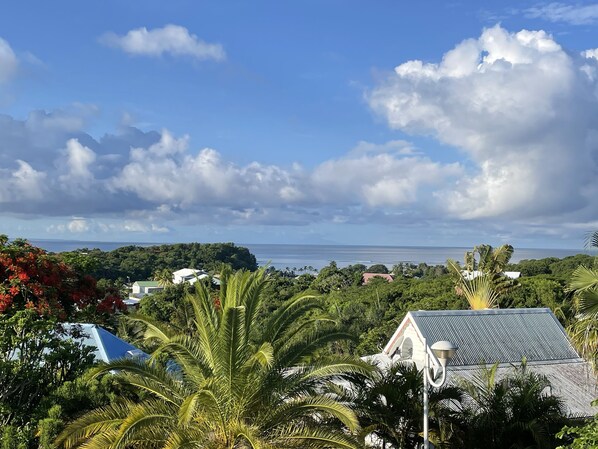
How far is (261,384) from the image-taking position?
9.09 meters

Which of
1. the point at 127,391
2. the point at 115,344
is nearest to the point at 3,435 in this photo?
the point at 127,391

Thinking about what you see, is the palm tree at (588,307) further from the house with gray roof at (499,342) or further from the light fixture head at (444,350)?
the house with gray roof at (499,342)

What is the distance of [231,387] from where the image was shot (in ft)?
28.7

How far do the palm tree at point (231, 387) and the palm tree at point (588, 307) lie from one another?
358 centimetres

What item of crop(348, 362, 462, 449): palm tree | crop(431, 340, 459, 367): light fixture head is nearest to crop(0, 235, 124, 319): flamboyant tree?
crop(348, 362, 462, 449): palm tree

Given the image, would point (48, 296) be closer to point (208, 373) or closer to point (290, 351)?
point (208, 373)

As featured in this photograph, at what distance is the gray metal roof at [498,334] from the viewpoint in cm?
1850

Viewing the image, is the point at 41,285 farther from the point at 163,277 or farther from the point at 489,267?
the point at 163,277

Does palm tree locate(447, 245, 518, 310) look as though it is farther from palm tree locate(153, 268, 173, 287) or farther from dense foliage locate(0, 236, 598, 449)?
palm tree locate(153, 268, 173, 287)

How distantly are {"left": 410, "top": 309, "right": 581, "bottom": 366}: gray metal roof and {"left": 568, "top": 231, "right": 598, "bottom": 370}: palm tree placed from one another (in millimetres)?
7967

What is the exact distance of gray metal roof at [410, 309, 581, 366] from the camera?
728 inches

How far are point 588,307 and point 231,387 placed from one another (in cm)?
565

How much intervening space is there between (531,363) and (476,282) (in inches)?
412

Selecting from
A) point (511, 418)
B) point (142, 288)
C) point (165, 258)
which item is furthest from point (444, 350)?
point (165, 258)
